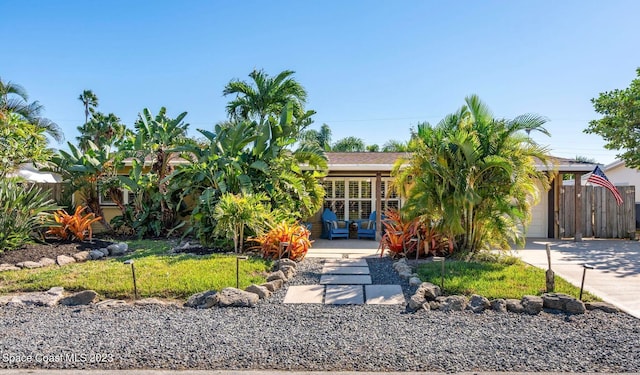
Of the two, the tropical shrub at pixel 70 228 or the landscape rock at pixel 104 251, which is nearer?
the landscape rock at pixel 104 251

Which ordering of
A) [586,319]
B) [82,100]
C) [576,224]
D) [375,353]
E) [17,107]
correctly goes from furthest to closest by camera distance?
1. [82,100]
2. [17,107]
3. [576,224]
4. [586,319]
5. [375,353]

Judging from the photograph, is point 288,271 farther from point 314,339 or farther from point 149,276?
point 314,339

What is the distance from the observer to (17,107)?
45.7ft

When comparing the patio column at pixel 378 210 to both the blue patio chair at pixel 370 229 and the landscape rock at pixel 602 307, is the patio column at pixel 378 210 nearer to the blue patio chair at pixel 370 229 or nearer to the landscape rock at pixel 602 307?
the blue patio chair at pixel 370 229

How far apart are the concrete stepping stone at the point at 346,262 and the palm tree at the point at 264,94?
5.68 meters

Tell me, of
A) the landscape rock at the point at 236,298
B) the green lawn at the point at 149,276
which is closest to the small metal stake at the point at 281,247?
the green lawn at the point at 149,276

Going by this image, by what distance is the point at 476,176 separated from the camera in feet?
25.2

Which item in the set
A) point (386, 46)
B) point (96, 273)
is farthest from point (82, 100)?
point (96, 273)

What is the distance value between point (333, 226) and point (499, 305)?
7.68 meters

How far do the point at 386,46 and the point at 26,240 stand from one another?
432 inches

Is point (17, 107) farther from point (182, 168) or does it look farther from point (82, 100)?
point (82, 100)

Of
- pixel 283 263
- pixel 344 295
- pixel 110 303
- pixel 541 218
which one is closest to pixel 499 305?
pixel 344 295

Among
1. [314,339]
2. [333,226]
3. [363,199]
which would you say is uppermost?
[363,199]

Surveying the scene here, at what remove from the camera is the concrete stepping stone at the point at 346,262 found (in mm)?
7797
